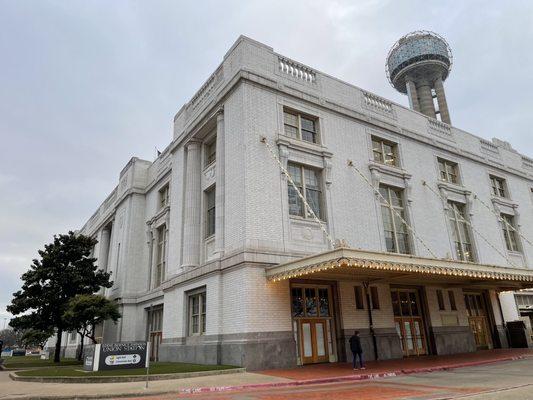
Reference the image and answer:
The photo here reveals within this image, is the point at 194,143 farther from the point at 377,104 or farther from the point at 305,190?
the point at 377,104

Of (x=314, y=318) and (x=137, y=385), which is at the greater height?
(x=314, y=318)

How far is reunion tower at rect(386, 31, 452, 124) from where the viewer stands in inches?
2680

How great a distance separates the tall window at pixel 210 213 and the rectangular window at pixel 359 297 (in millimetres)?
8114

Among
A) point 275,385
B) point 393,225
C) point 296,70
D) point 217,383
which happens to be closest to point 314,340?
point 275,385

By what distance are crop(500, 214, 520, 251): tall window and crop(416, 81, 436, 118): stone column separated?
122 ft

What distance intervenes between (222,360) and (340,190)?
10.4 m

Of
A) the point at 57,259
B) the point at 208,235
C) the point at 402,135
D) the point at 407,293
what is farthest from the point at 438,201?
the point at 57,259

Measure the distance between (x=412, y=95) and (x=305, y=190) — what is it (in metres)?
55.5

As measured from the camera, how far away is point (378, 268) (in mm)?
15781

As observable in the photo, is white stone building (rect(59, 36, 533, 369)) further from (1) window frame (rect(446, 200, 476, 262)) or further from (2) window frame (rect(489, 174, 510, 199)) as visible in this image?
(2) window frame (rect(489, 174, 510, 199))

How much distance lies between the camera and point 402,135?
1075 inches

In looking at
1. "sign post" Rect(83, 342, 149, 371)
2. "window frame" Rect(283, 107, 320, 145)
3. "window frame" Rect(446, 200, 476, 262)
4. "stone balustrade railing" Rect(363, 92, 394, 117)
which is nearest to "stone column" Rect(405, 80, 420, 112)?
"window frame" Rect(446, 200, 476, 262)

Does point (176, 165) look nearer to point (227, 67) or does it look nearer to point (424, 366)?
point (227, 67)

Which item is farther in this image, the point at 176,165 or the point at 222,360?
the point at 176,165
